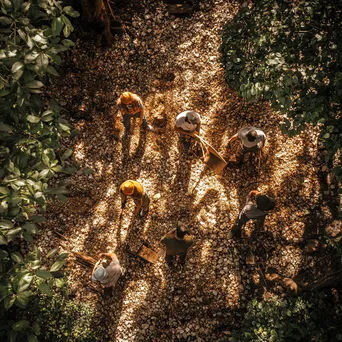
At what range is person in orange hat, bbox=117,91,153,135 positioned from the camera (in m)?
5.95

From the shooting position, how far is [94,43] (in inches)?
299

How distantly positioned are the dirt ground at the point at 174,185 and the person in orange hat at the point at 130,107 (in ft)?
1.36

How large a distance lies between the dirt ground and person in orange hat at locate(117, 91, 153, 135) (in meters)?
0.41

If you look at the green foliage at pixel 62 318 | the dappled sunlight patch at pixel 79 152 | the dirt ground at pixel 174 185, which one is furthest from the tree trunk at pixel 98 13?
the green foliage at pixel 62 318

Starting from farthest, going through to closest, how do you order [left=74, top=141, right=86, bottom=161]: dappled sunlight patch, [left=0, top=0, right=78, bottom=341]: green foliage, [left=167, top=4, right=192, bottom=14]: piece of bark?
[left=167, top=4, right=192, bottom=14]: piece of bark < [left=74, top=141, right=86, bottom=161]: dappled sunlight patch < [left=0, top=0, right=78, bottom=341]: green foliage

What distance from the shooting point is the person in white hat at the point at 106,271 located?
532cm

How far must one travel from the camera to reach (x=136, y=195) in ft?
19.0

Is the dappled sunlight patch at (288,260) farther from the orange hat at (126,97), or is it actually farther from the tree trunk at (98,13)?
the tree trunk at (98,13)

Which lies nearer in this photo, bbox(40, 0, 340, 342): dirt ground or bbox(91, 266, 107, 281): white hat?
bbox(91, 266, 107, 281): white hat

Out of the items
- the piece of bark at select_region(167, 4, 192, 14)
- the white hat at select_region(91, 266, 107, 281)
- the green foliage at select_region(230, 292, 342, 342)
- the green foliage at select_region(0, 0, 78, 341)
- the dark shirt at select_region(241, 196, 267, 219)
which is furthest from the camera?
the piece of bark at select_region(167, 4, 192, 14)

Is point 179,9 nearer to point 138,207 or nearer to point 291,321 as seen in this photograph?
point 138,207

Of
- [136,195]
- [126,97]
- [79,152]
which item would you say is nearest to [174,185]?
[136,195]

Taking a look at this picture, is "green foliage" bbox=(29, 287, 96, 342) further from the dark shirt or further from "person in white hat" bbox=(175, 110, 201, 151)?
"person in white hat" bbox=(175, 110, 201, 151)

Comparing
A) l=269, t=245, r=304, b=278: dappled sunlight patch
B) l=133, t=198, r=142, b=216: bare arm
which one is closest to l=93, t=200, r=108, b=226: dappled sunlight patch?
l=133, t=198, r=142, b=216: bare arm
